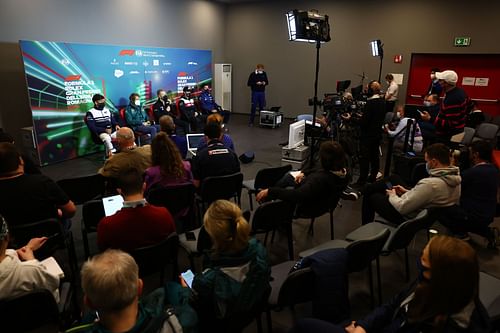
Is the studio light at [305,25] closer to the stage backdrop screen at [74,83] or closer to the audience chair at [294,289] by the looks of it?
the audience chair at [294,289]

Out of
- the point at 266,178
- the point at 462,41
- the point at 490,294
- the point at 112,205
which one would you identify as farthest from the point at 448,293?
the point at 462,41

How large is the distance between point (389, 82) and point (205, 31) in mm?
5603

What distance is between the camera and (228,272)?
5.14 ft

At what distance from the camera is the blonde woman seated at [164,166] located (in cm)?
296

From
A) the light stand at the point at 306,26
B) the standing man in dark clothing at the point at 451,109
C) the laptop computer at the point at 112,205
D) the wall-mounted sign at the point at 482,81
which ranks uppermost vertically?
the light stand at the point at 306,26

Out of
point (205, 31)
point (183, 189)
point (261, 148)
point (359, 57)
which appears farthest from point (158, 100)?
point (359, 57)

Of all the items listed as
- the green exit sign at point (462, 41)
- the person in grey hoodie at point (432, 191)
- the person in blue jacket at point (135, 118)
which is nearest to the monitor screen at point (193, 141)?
the person in blue jacket at point (135, 118)

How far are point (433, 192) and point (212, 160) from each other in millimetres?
1970

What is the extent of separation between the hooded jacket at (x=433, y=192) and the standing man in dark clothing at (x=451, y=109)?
2.29 metres

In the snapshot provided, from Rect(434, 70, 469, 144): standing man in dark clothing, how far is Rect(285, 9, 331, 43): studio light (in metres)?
1.73

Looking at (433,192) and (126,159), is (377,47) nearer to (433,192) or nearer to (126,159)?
(433,192)

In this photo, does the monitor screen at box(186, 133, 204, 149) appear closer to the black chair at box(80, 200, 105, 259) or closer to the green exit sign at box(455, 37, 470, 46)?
the black chair at box(80, 200, 105, 259)

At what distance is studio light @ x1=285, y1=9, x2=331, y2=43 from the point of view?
4418mm

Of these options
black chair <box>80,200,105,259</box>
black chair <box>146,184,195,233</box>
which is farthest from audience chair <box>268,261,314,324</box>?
black chair <box>80,200,105,259</box>
